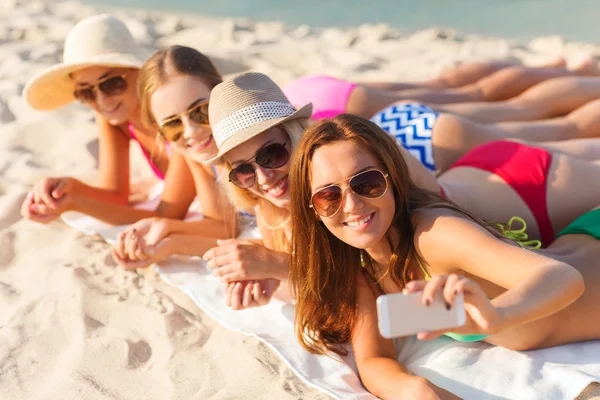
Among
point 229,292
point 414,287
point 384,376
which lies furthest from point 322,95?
point 414,287

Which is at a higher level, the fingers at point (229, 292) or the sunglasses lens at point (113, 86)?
the sunglasses lens at point (113, 86)

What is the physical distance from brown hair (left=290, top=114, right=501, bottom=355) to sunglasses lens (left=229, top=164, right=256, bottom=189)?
0.36 meters

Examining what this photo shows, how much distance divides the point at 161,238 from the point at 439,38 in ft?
15.4

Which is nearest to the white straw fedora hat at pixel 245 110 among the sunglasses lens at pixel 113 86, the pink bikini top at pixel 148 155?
the sunglasses lens at pixel 113 86

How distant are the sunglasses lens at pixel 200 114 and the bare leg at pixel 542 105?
5.70 feet

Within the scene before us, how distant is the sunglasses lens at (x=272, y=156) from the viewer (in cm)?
253

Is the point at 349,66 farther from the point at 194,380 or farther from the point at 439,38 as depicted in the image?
the point at 194,380

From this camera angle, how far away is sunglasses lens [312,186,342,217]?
205 centimetres

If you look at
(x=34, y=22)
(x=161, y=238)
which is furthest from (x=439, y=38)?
(x=161, y=238)

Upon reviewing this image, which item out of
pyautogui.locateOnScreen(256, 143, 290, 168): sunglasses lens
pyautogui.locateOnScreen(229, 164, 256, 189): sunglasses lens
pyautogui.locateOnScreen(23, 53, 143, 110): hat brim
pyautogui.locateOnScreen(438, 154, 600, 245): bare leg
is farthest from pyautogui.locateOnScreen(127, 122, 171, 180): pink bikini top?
pyautogui.locateOnScreen(438, 154, 600, 245): bare leg

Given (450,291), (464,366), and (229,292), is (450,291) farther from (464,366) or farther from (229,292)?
(229,292)

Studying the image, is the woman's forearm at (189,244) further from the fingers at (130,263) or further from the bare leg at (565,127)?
the bare leg at (565,127)

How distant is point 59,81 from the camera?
3.84m

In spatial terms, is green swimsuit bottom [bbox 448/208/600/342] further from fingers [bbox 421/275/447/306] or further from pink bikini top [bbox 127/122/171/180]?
pink bikini top [bbox 127/122/171/180]
